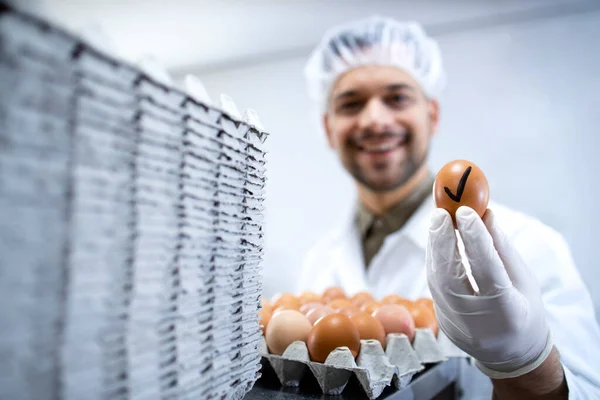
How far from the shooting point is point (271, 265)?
2867 millimetres

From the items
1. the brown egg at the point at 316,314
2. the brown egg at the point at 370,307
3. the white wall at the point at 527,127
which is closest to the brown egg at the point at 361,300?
the brown egg at the point at 370,307

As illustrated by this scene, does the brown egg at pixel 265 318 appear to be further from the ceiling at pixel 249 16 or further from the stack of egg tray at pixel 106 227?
the ceiling at pixel 249 16

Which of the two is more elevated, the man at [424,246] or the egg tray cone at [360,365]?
the man at [424,246]

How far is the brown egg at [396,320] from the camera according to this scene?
80cm

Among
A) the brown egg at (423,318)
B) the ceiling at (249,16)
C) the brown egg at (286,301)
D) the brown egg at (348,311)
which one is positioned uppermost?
the ceiling at (249,16)

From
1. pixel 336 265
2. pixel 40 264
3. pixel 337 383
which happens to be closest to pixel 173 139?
pixel 40 264

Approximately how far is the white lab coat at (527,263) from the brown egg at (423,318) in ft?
0.88

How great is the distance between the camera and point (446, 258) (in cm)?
68

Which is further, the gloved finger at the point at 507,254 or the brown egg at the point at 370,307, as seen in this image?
the brown egg at the point at 370,307

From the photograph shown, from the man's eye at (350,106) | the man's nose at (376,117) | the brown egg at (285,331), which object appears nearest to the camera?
the brown egg at (285,331)

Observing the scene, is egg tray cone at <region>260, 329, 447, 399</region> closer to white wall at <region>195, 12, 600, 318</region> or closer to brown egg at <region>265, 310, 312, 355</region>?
brown egg at <region>265, 310, 312, 355</region>

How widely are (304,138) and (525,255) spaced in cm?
184

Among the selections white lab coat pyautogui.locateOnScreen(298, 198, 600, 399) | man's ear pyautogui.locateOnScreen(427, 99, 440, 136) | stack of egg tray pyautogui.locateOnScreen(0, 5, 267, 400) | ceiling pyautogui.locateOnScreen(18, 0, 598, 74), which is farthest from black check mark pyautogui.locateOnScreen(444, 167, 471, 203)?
ceiling pyautogui.locateOnScreen(18, 0, 598, 74)

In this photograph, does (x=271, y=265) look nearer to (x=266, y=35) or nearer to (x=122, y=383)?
(x=266, y=35)
